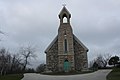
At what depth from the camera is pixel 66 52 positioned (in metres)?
50.7

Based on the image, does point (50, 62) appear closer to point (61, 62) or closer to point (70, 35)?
point (61, 62)

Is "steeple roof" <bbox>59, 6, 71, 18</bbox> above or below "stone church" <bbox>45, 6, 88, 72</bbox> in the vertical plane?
above

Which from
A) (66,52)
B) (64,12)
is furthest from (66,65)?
(64,12)

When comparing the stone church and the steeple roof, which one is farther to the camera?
the steeple roof


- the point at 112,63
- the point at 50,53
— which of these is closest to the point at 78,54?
the point at 50,53

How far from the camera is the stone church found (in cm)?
5019

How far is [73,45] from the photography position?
5191 centimetres

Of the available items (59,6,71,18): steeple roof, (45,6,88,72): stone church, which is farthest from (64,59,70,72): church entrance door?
(59,6,71,18): steeple roof

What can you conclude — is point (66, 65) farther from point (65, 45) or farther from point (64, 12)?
point (64, 12)

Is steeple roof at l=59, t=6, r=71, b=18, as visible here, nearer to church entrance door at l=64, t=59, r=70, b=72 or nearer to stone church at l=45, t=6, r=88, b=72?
stone church at l=45, t=6, r=88, b=72

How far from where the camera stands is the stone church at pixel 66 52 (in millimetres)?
50188

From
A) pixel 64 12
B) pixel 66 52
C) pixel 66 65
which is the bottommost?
pixel 66 65

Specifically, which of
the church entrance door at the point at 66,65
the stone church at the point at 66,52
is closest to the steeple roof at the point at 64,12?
the stone church at the point at 66,52

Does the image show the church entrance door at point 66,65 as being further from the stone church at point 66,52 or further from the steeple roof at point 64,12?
the steeple roof at point 64,12
